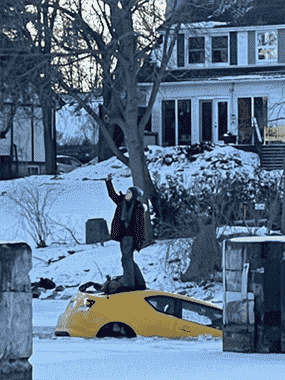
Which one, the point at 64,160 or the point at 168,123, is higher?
the point at 168,123

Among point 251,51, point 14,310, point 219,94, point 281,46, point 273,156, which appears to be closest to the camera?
point 14,310

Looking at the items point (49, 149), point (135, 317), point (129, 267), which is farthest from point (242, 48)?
point (135, 317)

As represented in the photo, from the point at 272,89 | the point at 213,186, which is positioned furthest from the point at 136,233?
the point at 272,89

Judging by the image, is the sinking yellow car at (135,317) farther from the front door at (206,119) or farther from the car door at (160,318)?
the front door at (206,119)

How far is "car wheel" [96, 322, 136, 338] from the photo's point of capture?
11070 millimetres

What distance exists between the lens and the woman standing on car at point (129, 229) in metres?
14.2

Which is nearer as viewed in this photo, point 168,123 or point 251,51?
point 251,51

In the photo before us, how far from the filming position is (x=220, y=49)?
3866 centimetres

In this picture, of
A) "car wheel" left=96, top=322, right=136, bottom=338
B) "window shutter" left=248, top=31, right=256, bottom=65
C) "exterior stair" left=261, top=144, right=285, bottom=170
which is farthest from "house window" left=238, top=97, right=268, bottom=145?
"car wheel" left=96, top=322, right=136, bottom=338

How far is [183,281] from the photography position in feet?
61.0

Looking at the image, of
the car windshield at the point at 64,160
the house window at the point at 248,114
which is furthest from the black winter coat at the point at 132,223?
the car windshield at the point at 64,160

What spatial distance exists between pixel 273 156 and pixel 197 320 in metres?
20.5

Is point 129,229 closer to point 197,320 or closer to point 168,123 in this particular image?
point 197,320

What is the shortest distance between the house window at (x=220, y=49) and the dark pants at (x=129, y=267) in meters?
25.3
